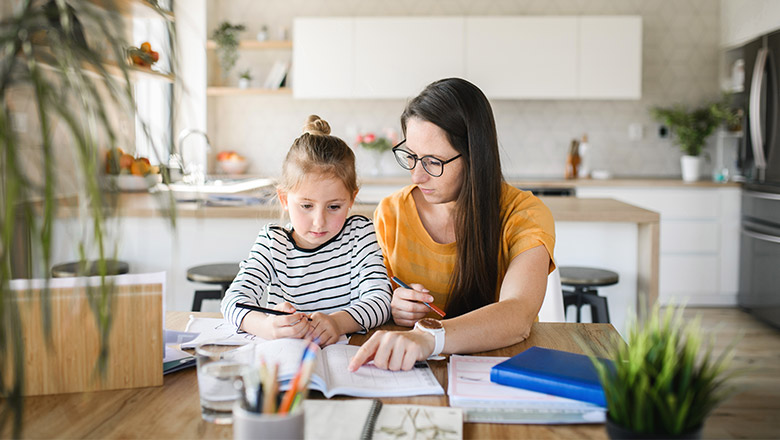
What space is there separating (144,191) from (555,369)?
9.79 feet

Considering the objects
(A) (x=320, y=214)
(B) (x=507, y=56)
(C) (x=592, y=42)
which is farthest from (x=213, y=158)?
(A) (x=320, y=214)

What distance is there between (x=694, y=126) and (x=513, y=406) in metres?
4.73

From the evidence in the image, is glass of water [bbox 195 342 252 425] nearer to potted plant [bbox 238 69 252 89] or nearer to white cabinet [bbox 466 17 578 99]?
white cabinet [bbox 466 17 578 99]

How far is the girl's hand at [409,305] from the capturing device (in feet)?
4.85

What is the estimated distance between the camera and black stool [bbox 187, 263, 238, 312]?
9.10ft

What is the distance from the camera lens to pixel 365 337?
1.41 m

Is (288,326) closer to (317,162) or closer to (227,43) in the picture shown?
(317,162)

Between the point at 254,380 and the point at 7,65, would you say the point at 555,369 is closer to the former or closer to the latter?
the point at 254,380

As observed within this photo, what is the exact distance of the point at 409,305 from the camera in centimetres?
149

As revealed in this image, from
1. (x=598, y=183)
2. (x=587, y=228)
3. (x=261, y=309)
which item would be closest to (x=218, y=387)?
(x=261, y=309)

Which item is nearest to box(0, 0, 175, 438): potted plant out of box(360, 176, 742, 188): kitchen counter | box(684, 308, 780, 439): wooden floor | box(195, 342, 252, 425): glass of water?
box(195, 342, 252, 425): glass of water

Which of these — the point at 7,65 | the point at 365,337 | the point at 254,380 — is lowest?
the point at 365,337

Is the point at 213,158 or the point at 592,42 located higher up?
the point at 592,42

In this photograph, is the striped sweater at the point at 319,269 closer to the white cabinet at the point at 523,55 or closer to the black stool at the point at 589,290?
the black stool at the point at 589,290
